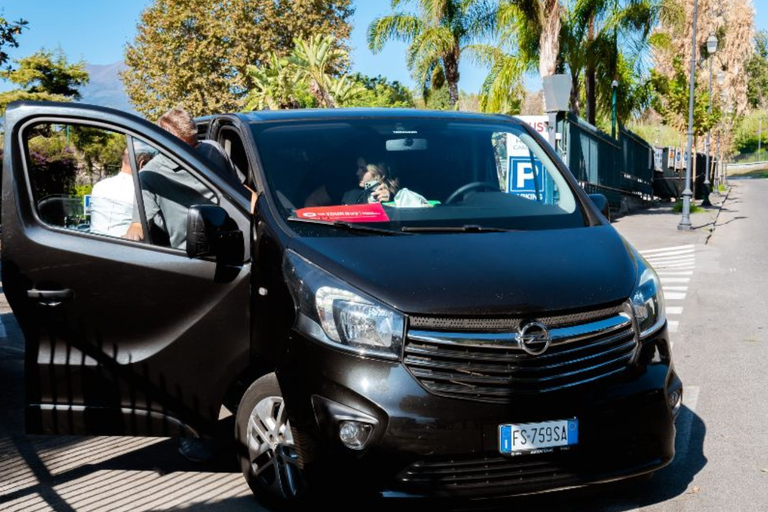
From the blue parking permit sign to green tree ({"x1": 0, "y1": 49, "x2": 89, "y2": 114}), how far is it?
5309 centimetres

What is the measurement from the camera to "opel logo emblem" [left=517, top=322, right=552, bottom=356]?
3.80m

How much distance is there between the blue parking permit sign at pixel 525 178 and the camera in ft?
17.0

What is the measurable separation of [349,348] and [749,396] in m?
4.10

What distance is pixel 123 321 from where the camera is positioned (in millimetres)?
4559

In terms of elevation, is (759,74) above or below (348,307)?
above

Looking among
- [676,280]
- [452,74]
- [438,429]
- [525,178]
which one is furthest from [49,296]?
[452,74]

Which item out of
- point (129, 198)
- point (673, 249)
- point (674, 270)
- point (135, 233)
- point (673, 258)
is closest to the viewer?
point (135, 233)

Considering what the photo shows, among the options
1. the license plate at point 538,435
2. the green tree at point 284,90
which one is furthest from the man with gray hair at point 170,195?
the green tree at point 284,90

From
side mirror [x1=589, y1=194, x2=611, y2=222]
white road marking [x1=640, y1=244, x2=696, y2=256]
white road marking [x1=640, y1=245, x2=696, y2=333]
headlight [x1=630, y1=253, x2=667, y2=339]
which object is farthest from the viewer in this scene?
white road marking [x1=640, y1=244, x2=696, y2=256]

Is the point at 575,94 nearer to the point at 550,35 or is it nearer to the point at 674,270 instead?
the point at 550,35

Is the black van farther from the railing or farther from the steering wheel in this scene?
the railing

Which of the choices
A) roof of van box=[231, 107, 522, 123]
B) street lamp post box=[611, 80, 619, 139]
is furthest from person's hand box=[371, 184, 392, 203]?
street lamp post box=[611, 80, 619, 139]

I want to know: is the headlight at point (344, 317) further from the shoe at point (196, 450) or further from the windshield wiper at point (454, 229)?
the shoe at point (196, 450)

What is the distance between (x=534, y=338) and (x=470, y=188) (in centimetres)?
147
